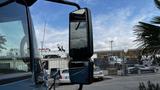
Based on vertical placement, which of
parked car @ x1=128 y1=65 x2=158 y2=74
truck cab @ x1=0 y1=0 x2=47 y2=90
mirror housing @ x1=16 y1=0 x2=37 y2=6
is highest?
mirror housing @ x1=16 y1=0 x2=37 y2=6

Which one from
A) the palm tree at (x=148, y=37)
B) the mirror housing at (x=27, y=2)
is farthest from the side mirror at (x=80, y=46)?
the palm tree at (x=148, y=37)

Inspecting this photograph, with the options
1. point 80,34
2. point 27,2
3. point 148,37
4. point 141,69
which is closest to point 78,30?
point 80,34

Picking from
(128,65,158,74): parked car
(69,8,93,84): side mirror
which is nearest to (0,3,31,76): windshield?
(69,8,93,84): side mirror

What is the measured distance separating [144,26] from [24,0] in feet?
33.6

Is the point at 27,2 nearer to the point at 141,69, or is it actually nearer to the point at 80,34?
the point at 80,34

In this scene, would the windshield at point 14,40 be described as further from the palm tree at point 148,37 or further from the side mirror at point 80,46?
the palm tree at point 148,37

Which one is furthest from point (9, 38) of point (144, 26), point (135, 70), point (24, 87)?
point (135, 70)

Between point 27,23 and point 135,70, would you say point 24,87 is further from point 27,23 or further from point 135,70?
point 135,70

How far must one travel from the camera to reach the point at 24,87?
3.33m

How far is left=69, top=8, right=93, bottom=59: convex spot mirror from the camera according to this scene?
352 centimetres

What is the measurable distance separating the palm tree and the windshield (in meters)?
9.85

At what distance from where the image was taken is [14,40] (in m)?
3.59

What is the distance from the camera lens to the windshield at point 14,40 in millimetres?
3447

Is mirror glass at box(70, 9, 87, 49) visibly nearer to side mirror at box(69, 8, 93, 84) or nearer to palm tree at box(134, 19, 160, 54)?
side mirror at box(69, 8, 93, 84)
